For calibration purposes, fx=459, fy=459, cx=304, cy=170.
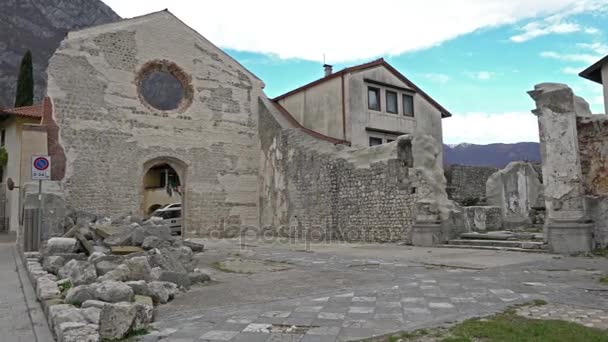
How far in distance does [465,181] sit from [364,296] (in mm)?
20694

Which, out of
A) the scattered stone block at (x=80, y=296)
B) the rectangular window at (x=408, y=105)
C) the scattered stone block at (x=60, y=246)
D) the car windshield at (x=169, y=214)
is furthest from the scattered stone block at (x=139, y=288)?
the rectangular window at (x=408, y=105)

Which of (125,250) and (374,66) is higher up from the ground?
(374,66)

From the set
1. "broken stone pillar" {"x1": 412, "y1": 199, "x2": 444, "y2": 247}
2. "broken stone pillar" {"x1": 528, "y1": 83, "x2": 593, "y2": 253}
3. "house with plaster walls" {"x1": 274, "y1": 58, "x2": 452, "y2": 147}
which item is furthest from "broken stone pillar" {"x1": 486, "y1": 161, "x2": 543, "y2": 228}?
"broken stone pillar" {"x1": 528, "y1": 83, "x2": 593, "y2": 253}

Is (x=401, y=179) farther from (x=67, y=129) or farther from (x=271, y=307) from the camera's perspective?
(x=67, y=129)

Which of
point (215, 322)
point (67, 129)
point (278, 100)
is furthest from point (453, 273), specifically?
point (278, 100)

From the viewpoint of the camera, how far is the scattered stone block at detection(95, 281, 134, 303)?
4.68 m

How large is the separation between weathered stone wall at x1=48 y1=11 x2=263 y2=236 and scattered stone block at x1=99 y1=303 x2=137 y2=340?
45.8 feet

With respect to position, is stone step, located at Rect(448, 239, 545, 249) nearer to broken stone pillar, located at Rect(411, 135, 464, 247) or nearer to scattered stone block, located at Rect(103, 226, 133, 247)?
broken stone pillar, located at Rect(411, 135, 464, 247)

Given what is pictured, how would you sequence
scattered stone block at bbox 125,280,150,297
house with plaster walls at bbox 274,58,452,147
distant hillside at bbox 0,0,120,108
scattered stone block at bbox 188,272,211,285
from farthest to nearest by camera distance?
distant hillside at bbox 0,0,120,108 → house with plaster walls at bbox 274,58,452,147 → scattered stone block at bbox 188,272,211,285 → scattered stone block at bbox 125,280,150,297

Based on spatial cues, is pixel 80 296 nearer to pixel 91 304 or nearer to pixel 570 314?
pixel 91 304

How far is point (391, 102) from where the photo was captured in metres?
23.1

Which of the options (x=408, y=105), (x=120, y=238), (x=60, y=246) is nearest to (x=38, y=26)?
(x=408, y=105)

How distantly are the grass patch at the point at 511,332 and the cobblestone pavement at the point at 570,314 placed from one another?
204 mm

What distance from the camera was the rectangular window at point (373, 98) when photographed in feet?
71.9
